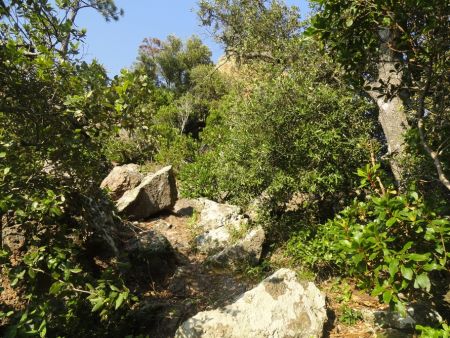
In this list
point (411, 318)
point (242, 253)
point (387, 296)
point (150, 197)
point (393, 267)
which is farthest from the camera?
point (150, 197)

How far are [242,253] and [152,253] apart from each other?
2.24 metres

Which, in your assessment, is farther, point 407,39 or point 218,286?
point 218,286

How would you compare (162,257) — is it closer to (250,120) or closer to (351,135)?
(250,120)

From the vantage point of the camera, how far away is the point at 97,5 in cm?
1101

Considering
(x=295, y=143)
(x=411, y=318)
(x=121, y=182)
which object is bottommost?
(x=411, y=318)

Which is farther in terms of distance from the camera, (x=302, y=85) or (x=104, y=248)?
(x=302, y=85)

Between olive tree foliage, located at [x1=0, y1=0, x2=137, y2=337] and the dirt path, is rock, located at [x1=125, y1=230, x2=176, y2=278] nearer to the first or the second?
the dirt path

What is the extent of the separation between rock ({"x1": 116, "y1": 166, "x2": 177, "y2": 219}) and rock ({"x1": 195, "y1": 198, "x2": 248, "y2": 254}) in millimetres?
1260

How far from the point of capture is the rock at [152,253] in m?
8.20

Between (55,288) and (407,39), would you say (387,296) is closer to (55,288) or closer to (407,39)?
(407,39)

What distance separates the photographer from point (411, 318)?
5.73 meters

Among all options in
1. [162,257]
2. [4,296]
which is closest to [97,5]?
[162,257]

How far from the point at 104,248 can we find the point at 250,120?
187 inches

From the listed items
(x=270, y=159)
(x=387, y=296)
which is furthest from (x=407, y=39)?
(x=270, y=159)
